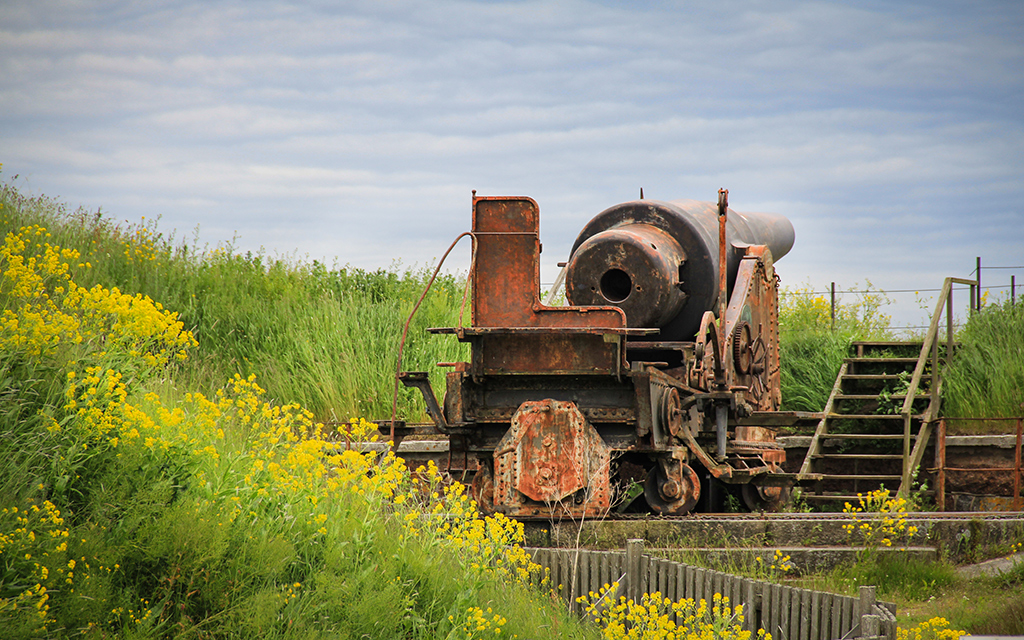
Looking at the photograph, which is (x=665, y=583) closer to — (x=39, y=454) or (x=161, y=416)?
(x=161, y=416)

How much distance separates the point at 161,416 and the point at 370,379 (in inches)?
315

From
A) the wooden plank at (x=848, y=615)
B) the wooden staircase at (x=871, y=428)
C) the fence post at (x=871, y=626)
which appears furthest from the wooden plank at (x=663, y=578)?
the wooden staircase at (x=871, y=428)

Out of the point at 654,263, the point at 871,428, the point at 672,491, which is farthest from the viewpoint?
the point at 871,428

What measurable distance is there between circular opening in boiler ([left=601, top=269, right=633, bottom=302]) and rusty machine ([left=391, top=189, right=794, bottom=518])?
0.02m

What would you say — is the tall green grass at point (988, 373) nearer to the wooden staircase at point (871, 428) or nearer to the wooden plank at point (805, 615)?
the wooden staircase at point (871, 428)

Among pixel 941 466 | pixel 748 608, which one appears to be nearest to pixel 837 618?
pixel 748 608

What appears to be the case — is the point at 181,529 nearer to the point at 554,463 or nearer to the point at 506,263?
the point at 554,463

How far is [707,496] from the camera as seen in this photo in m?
10.3

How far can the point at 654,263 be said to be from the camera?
9.23m

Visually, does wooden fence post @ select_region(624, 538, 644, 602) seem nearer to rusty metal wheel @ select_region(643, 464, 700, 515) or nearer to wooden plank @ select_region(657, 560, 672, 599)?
wooden plank @ select_region(657, 560, 672, 599)

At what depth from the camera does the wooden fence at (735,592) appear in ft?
17.5

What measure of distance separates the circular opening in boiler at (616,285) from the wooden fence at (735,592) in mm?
3360

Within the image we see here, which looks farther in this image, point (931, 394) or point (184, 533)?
point (931, 394)

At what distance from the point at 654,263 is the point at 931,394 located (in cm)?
578
